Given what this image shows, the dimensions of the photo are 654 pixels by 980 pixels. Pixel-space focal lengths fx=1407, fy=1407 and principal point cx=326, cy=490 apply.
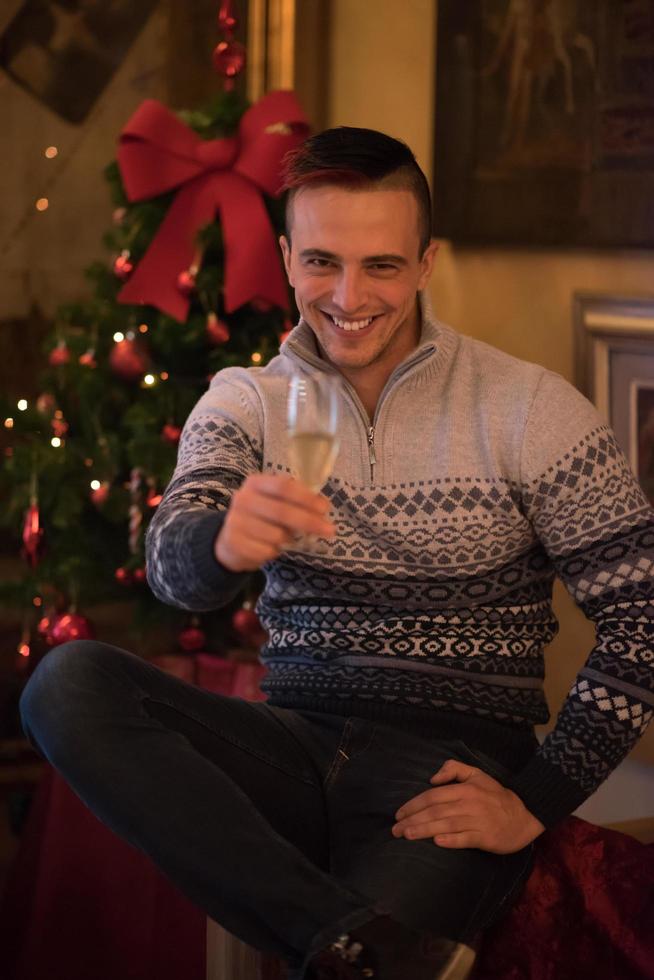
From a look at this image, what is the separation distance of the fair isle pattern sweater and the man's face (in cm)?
6

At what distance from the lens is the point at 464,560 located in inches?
79.0

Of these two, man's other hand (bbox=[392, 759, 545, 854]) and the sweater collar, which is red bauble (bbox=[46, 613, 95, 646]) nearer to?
the sweater collar

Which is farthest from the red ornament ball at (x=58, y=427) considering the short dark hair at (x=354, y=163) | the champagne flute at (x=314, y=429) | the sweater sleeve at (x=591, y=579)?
the champagne flute at (x=314, y=429)

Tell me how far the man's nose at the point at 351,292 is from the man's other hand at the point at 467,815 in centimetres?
66

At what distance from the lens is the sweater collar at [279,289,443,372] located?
6.89 feet

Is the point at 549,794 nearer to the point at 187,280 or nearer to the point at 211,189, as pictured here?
the point at 187,280

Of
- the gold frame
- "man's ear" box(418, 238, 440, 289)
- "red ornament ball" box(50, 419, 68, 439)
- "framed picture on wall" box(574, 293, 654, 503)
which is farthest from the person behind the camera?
the gold frame

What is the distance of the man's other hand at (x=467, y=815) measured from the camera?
1804mm

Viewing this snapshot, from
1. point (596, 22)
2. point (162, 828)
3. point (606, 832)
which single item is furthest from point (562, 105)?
point (162, 828)

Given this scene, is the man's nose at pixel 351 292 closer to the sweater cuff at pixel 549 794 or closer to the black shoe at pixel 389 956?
the sweater cuff at pixel 549 794

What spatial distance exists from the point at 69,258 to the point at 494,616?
2.16m

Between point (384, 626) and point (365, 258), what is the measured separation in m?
0.53

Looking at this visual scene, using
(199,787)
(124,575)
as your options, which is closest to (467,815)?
(199,787)

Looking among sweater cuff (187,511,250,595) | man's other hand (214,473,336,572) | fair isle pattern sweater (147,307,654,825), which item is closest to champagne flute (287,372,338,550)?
man's other hand (214,473,336,572)
